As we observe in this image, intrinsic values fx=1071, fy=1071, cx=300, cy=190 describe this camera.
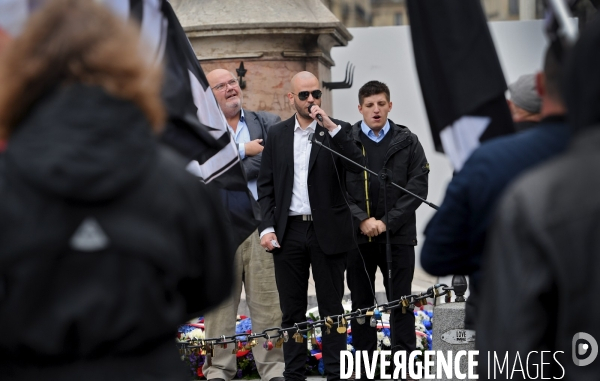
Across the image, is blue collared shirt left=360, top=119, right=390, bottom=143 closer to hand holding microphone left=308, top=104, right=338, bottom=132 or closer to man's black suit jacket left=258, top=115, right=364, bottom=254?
man's black suit jacket left=258, top=115, right=364, bottom=254

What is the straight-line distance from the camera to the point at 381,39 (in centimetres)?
1334

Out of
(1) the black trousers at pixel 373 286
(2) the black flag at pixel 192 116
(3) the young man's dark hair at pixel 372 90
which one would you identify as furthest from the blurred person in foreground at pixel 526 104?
(3) the young man's dark hair at pixel 372 90

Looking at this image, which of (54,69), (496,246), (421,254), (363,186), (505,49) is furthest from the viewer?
(505,49)

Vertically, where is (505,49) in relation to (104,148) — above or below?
above

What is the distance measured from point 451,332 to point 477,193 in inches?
142

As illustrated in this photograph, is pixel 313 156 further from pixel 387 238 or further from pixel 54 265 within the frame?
pixel 54 265

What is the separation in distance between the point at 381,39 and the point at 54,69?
11.0 m

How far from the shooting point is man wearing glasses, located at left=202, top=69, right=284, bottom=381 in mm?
7625

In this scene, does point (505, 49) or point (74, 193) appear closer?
point (74, 193)

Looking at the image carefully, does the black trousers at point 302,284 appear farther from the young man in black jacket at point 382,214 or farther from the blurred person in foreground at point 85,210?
the blurred person in foreground at point 85,210

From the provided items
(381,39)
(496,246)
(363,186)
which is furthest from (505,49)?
(496,246)

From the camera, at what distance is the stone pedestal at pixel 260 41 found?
9.80 m

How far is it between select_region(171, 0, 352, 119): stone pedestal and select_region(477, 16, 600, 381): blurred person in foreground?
24.4ft

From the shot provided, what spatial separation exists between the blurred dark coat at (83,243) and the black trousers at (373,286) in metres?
5.14
